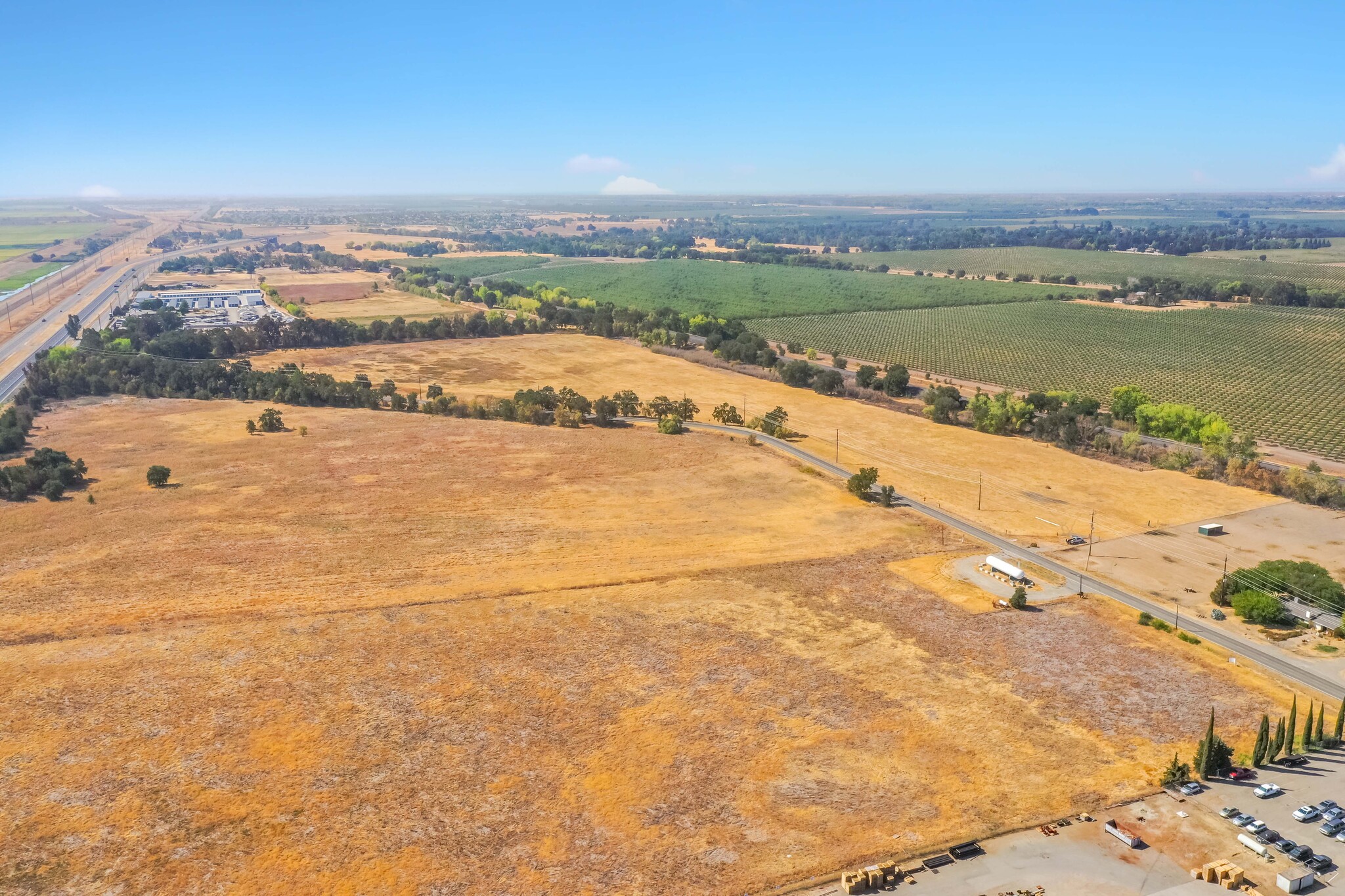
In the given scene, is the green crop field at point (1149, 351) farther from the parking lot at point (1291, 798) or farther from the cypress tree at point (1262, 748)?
the cypress tree at point (1262, 748)

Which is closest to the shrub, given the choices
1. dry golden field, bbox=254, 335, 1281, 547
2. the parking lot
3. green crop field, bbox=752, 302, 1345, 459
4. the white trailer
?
the white trailer

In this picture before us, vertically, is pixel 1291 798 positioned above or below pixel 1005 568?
below

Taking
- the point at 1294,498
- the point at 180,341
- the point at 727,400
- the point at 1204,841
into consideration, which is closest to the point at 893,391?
the point at 727,400

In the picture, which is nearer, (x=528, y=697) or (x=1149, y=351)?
(x=528, y=697)

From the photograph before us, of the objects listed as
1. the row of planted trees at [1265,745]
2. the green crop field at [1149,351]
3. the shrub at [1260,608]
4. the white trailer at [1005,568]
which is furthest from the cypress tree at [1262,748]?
the green crop field at [1149,351]

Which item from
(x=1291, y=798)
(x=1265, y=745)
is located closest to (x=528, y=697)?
(x=1265, y=745)

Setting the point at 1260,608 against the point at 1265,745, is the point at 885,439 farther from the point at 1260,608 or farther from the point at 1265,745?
the point at 1265,745
